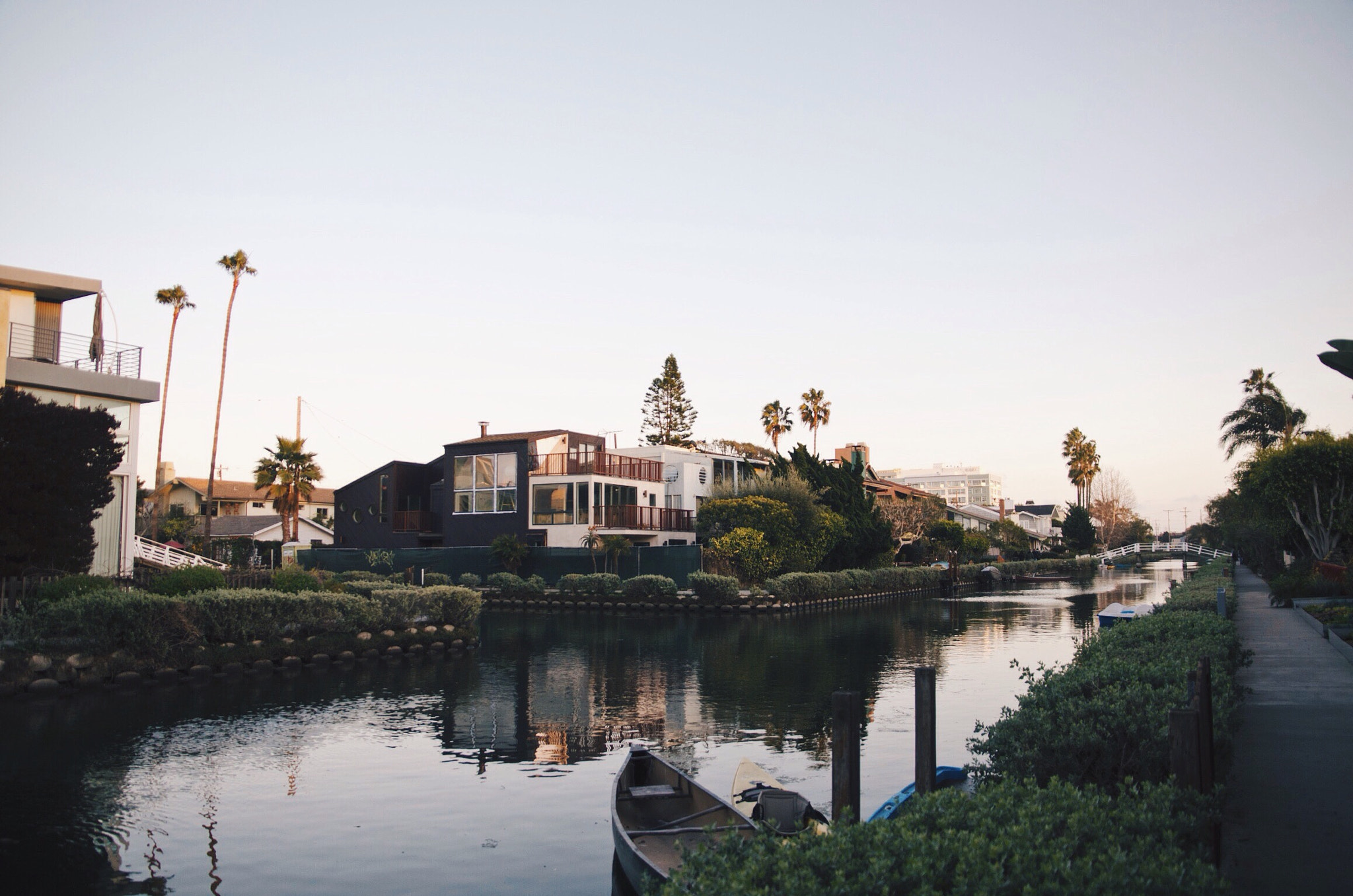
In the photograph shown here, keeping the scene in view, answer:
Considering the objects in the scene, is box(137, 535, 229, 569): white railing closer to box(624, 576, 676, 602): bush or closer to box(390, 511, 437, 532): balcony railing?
box(390, 511, 437, 532): balcony railing

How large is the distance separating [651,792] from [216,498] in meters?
87.7

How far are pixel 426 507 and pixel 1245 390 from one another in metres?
49.0

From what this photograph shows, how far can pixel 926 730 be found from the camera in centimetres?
930

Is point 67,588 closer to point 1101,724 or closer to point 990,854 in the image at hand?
point 1101,724

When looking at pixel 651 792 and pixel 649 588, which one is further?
pixel 649 588

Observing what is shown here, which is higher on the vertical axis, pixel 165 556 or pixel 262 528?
pixel 262 528

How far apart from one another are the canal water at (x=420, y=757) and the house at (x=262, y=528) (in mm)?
55550

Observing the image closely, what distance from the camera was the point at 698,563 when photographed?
4700 centimetres

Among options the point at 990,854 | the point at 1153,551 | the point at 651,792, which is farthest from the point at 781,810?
the point at 1153,551

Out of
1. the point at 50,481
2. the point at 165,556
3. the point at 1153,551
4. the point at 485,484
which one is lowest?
the point at 1153,551

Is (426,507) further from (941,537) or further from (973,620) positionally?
(941,537)

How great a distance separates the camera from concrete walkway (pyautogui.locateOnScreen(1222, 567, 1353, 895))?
299 inches

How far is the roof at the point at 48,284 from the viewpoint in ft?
93.8

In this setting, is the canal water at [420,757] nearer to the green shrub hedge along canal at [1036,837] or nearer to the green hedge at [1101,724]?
the green hedge at [1101,724]
